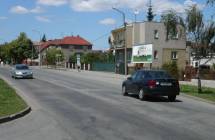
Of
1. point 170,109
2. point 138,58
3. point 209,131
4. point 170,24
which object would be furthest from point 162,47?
point 209,131

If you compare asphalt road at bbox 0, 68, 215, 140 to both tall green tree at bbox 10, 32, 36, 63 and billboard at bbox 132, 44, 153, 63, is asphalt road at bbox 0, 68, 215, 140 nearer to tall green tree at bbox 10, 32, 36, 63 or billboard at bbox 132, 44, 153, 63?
billboard at bbox 132, 44, 153, 63

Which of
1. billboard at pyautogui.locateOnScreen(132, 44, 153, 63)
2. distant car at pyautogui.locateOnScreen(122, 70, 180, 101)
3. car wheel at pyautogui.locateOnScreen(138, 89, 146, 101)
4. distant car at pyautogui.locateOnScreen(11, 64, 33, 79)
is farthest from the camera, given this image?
billboard at pyautogui.locateOnScreen(132, 44, 153, 63)

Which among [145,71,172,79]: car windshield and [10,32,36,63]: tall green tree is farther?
[10,32,36,63]: tall green tree

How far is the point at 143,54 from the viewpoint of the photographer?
198ft

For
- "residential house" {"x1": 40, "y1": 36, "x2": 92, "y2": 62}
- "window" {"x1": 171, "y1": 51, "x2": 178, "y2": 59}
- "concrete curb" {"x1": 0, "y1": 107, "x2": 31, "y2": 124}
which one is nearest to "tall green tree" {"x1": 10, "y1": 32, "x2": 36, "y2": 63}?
"residential house" {"x1": 40, "y1": 36, "x2": 92, "y2": 62}

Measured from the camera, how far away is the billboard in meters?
57.9

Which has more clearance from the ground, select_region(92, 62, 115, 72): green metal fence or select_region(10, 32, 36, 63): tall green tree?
select_region(10, 32, 36, 63): tall green tree

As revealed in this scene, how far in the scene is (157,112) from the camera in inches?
699

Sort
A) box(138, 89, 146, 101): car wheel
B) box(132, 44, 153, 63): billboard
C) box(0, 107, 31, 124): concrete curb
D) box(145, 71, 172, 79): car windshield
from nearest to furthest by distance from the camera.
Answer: box(0, 107, 31, 124): concrete curb
box(138, 89, 146, 101): car wheel
box(145, 71, 172, 79): car windshield
box(132, 44, 153, 63): billboard

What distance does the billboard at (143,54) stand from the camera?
5793cm

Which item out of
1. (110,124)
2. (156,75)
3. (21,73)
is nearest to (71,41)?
(21,73)

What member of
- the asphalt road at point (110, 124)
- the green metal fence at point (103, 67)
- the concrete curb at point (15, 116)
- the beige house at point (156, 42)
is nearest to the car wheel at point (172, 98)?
the asphalt road at point (110, 124)

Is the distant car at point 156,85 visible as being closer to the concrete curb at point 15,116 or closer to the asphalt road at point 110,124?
the asphalt road at point 110,124

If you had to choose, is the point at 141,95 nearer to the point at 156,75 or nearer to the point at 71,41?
the point at 156,75
